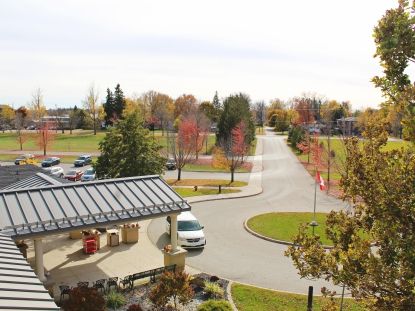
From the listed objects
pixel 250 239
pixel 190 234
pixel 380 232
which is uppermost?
pixel 380 232

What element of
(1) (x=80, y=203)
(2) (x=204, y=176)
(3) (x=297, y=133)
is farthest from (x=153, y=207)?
(3) (x=297, y=133)

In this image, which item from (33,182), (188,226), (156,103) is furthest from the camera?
(156,103)

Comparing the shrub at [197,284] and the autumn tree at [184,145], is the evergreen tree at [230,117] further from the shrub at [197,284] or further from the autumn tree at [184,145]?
the shrub at [197,284]

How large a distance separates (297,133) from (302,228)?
2360 inches

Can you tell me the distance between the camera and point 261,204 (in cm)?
2967

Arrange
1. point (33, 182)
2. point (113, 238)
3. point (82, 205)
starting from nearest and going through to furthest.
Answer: point (82, 205) → point (33, 182) → point (113, 238)

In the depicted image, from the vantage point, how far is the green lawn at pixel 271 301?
543 inches

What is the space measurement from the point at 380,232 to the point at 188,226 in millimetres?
14687

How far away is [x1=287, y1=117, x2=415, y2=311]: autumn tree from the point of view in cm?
621

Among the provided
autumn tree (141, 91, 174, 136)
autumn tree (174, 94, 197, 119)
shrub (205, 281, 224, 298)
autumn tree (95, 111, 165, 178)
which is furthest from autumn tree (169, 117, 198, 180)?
autumn tree (174, 94, 197, 119)

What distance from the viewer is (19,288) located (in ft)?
23.0

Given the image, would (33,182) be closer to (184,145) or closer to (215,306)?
(215,306)

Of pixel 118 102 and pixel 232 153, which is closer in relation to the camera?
pixel 232 153

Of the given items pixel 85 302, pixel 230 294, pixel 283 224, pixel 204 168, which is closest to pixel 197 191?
pixel 283 224
